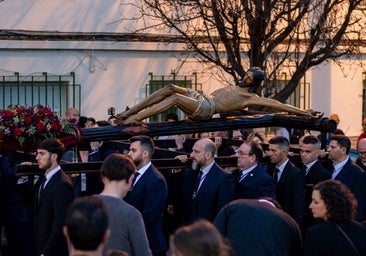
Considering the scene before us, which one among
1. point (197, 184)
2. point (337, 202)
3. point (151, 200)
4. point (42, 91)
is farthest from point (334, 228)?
point (42, 91)

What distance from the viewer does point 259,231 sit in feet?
19.6

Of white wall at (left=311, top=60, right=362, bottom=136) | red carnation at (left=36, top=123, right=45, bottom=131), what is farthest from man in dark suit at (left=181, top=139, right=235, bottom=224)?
white wall at (left=311, top=60, right=362, bottom=136)

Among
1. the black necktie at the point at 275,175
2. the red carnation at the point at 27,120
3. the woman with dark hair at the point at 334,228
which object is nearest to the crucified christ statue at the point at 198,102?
the black necktie at the point at 275,175

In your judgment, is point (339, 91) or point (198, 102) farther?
point (339, 91)

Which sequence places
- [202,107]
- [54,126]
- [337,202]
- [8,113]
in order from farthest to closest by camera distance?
[202,107], [54,126], [8,113], [337,202]

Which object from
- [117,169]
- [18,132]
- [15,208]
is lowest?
[15,208]

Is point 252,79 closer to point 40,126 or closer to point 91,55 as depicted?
point 40,126

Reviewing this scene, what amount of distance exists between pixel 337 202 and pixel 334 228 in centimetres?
21

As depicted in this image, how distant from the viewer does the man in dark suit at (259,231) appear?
5980 millimetres

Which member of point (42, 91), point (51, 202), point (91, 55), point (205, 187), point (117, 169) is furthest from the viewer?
point (91, 55)

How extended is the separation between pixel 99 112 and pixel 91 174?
29.5ft

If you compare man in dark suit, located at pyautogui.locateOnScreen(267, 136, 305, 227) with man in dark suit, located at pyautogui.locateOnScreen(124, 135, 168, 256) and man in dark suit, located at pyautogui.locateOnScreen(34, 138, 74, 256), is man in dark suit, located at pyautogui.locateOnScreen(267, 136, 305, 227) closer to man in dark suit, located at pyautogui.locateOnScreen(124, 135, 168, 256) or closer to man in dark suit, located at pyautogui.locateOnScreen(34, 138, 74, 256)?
man in dark suit, located at pyautogui.locateOnScreen(124, 135, 168, 256)

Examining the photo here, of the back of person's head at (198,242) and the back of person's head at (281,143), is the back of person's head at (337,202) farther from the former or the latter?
the back of person's head at (281,143)

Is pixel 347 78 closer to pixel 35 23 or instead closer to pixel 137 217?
pixel 35 23
